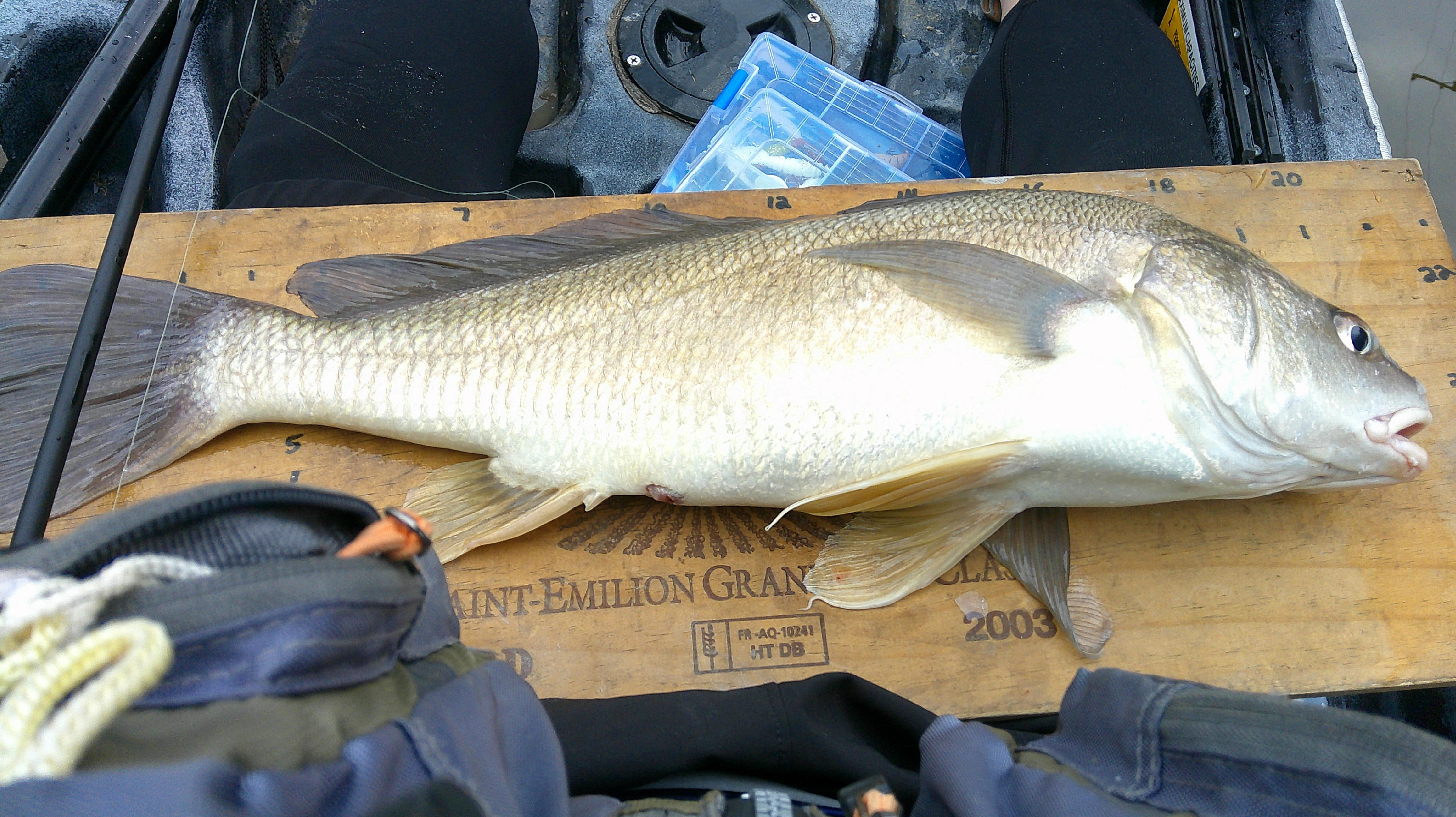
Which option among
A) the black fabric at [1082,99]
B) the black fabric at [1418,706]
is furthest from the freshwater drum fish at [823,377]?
the black fabric at [1418,706]

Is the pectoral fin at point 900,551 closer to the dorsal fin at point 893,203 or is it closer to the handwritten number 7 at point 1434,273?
the dorsal fin at point 893,203

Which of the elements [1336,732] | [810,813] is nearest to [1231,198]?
[1336,732]

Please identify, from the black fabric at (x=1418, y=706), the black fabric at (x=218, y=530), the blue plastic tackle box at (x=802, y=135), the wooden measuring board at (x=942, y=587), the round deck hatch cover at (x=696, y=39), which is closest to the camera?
the black fabric at (x=218, y=530)

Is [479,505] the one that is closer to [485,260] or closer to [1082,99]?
[485,260]

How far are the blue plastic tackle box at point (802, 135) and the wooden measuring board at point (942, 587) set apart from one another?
3.14ft

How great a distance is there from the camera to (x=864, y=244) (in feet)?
4.24

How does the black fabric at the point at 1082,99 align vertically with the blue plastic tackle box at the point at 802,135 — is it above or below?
above

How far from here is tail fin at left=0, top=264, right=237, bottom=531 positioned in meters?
1.35

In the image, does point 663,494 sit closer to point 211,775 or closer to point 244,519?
point 244,519

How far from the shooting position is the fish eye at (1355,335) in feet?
4.24

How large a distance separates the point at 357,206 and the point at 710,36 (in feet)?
3.98

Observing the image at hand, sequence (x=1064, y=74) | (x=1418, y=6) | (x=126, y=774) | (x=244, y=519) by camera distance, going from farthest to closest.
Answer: (x=1418, y=6)
(x=1064, y=74)
(x=244, y=519)
(x=126, y=774)

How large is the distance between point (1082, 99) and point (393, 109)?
1565 millimetres

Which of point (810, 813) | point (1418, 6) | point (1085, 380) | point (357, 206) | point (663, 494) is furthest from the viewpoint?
point (1418, 6)
